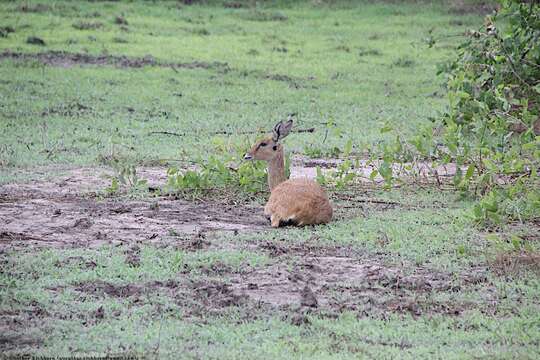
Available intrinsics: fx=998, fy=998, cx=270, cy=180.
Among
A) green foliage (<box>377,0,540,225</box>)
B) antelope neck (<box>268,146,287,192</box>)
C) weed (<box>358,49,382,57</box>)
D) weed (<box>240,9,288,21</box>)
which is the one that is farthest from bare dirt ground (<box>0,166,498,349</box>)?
weed (<box>240,9,288,21</box>)

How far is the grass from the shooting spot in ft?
13.9

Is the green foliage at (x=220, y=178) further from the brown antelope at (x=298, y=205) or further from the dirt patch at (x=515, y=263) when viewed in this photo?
the dirt patch at (x=515, y=263)

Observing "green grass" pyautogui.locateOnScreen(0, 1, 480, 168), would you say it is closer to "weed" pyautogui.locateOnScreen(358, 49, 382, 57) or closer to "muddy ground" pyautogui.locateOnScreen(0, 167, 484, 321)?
"weed" pyautogui.locateOnScreen(358, 49, 382, 57)

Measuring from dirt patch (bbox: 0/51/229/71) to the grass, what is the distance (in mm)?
67

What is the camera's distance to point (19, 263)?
517cm

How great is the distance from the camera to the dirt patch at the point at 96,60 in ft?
40.7

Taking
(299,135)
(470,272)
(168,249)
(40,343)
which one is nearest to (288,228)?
(168,249)

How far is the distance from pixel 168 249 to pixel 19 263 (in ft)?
2.66

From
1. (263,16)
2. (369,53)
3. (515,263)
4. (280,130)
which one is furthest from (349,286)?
(263,16)

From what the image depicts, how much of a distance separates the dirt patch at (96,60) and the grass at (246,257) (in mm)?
67

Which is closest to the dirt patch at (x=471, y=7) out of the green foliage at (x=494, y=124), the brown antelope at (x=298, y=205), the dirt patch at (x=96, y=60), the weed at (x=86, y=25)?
the dirt patch at (x=96, y=60)

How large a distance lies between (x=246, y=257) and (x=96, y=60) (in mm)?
7765

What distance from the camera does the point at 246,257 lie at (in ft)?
17.6

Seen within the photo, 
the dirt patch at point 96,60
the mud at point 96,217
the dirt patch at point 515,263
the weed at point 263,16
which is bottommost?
the dirt patch at point 96,60
